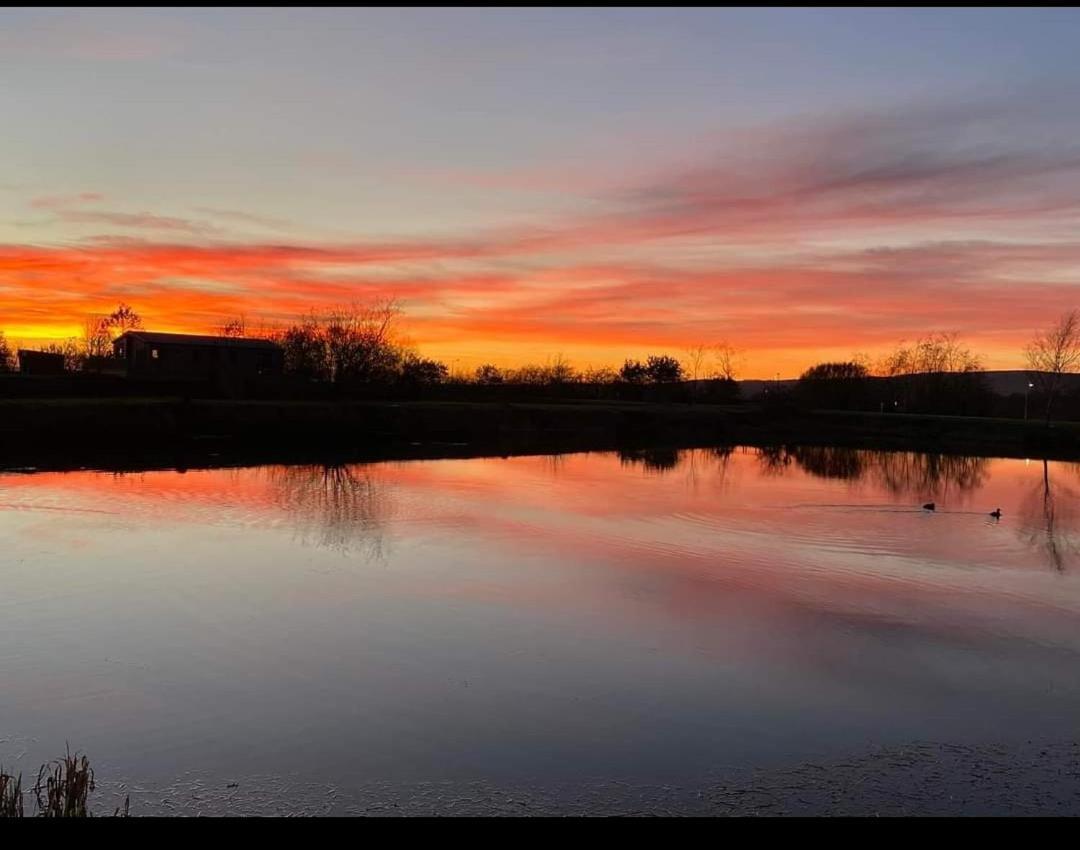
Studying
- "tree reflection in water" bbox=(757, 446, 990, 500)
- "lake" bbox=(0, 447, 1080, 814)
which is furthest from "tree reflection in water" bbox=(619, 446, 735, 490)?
"lake" bbox=(0, 447, 1080, 814)

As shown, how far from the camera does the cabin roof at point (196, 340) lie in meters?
62.5

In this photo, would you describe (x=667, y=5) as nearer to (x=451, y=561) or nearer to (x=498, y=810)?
(x=498, y=810)

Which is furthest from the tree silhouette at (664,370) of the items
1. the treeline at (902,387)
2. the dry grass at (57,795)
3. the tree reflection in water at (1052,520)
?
the dry grass at (57,795)

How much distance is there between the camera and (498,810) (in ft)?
18.1

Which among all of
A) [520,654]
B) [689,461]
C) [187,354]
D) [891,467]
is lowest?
[520,654]

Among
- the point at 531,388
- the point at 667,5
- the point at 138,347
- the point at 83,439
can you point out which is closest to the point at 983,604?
the point at 667,5

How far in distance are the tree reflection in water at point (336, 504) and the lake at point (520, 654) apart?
5.1 inches

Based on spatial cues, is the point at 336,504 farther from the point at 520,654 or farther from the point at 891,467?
the point at 891,467

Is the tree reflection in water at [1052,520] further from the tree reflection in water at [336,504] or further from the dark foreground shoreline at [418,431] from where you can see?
the dark foreground shoreline at [418,431]

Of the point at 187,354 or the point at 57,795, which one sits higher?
the point at 187,354

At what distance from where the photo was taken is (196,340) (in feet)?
212

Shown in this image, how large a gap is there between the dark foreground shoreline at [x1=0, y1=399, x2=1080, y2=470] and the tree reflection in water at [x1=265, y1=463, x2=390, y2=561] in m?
3.47

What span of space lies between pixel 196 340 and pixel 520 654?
62.4m

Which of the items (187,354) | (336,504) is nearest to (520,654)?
(336,504)
